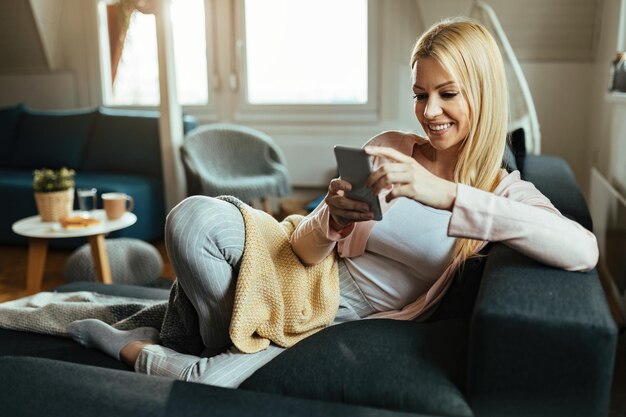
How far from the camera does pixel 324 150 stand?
4.21m

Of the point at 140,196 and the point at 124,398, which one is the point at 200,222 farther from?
the point at 140,196

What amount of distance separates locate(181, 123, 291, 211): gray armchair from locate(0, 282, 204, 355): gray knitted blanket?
173 centimetres

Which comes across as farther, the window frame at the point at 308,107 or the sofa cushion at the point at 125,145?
the window frame at the point at 308,107

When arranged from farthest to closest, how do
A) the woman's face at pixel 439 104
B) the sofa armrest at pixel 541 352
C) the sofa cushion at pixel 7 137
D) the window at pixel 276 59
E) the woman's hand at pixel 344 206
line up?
1. the sofa cushion at pixel 7 137
2. the window at pixel 276 59
3. the woman's face at pixel 439 104
4. the woman's hand at pixel 344 206
5. the sofa armrest at pixel 541 352

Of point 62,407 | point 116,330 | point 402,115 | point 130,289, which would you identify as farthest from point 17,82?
point 62,407

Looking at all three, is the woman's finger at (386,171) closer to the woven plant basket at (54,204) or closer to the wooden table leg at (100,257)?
the wooden table leg at (100,257)

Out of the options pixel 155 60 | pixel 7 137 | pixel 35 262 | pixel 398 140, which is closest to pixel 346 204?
pixel 398 140

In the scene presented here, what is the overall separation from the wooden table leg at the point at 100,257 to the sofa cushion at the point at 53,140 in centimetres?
158

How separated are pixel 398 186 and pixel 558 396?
405 millimetres

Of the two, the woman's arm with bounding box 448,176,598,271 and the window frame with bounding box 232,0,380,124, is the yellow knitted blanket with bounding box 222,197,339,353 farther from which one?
the window frame with bounding box 232,0,380,124

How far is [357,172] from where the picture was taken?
110 cm

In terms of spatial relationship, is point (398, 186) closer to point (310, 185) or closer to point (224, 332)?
point (224, 332)

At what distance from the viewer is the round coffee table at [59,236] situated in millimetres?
2688

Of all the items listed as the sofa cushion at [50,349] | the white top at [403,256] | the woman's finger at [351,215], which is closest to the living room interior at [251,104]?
the sofa cushion at [50,349]
